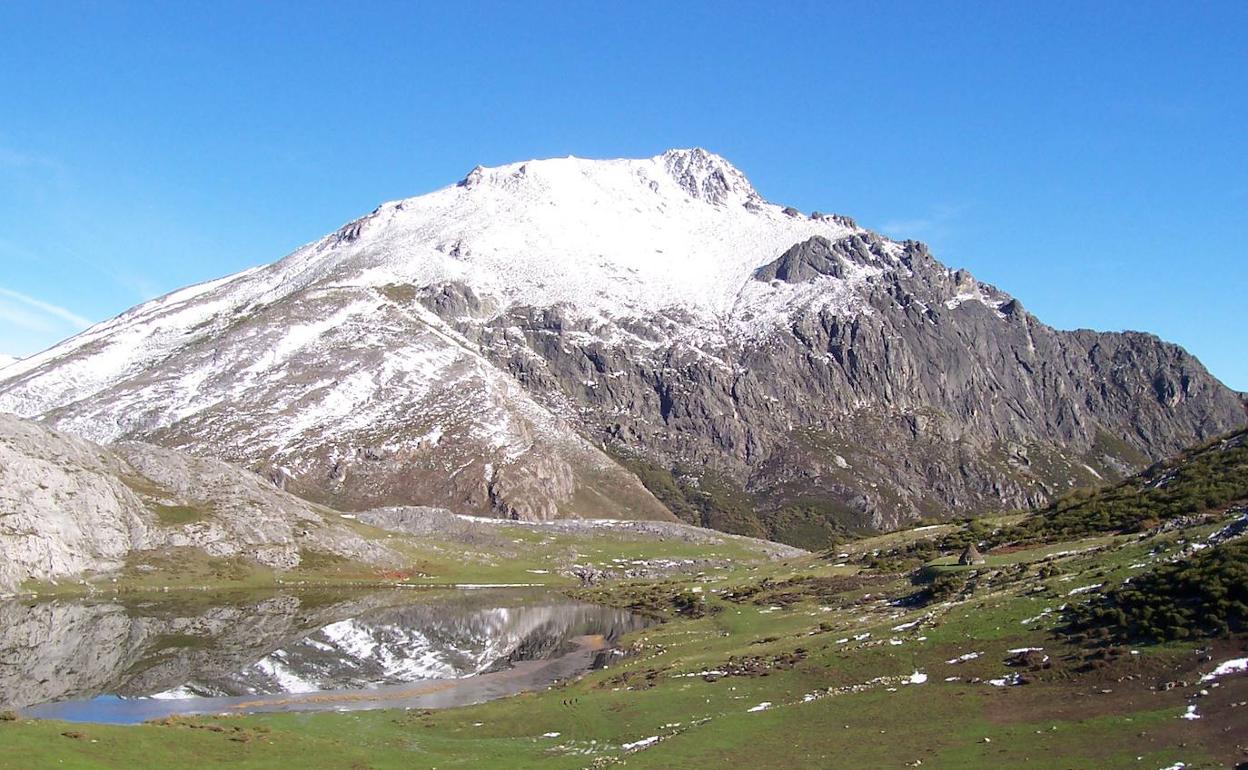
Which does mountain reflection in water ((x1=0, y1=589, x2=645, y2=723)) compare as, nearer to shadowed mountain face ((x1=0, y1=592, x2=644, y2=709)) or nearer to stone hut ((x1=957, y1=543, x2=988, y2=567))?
shadowed mountain face ((x1=0, y1=592, x2=644, y2=709))

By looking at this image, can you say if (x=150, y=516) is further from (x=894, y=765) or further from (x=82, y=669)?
(x=894, y=765)

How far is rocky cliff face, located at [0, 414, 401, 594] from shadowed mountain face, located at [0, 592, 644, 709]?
2232 cm

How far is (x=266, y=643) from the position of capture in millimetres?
89438

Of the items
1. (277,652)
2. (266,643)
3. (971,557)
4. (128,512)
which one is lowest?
(971,557)

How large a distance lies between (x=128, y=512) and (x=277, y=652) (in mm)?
86419

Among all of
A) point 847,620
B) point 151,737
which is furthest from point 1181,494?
point 151,737

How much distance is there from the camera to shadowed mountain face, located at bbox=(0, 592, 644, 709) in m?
70.2

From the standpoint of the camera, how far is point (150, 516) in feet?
517

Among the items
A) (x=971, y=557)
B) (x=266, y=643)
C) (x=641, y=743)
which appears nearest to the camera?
(x=641, y=743)

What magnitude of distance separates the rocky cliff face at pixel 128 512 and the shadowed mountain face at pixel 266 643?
2232 centimetres

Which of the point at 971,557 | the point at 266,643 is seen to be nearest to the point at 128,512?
the point at 266,643

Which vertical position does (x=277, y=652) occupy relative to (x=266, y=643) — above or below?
below

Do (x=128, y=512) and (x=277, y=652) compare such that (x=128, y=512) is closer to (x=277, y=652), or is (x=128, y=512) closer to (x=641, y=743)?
(x=277, y=652)

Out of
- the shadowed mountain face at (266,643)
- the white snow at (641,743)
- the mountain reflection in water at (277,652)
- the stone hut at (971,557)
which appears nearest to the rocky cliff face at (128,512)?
the mountain reflection in water at (277,652)
